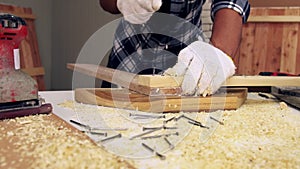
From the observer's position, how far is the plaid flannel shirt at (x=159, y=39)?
1.24 metres

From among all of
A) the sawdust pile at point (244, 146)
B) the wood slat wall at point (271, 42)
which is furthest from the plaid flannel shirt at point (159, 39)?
the wood slat wall at point (271, 42)

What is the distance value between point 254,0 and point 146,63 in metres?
1.74

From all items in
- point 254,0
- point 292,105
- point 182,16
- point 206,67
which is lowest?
point 292,105

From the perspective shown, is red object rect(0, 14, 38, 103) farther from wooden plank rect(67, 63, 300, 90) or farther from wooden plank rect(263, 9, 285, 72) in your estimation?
wooden plank rect(263, 9, 285, 72)

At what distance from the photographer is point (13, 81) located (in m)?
0.66

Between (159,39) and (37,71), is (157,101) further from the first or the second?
(37,71)

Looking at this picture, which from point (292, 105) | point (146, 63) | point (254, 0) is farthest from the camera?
point (254, 0)

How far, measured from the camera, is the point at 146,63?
1254 millimetres

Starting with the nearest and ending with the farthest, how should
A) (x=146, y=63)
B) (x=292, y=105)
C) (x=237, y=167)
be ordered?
(x=237, y=167) → (x=292, y=105) → (x=146, y=63)

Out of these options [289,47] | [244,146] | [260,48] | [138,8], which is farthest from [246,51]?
[244,146]

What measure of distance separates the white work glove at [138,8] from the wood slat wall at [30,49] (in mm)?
2104

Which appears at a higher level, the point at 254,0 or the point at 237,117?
the point at 254,0

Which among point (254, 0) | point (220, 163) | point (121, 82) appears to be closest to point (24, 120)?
point (121, 82)

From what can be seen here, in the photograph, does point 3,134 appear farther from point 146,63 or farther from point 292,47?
point 292,47
